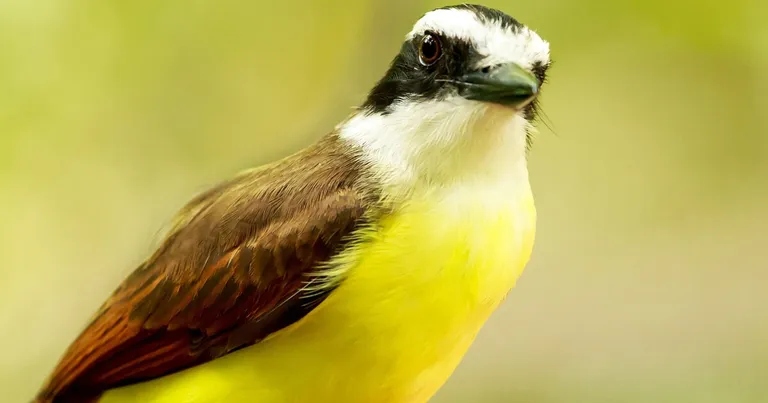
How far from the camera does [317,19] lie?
2.10 metres

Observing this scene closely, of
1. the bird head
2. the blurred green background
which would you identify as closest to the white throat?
the bird head

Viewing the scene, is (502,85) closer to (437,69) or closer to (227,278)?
(437,69)

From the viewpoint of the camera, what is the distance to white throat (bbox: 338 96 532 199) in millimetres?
1041

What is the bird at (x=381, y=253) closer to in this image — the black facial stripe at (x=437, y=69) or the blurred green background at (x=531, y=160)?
the black facial stripe at (x=437, y=69)

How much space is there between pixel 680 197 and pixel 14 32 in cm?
217

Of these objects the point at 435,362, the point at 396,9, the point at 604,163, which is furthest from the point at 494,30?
the point at 604,163

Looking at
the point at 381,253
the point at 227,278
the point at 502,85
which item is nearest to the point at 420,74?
the point at 502,85

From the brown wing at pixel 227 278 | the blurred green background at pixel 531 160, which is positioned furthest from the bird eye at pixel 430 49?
the blurred green background at pixel 531 160

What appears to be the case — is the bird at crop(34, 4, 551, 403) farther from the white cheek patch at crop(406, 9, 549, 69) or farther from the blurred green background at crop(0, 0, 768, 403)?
the blurred green background at crop(0, 0, 768, 403)

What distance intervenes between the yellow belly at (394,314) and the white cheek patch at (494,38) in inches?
8.8

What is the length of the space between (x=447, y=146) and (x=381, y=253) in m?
0.20

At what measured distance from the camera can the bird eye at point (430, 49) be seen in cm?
106

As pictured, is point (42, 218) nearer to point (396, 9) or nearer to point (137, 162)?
point (137, 162)

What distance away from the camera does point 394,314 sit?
→ 3.32ft
